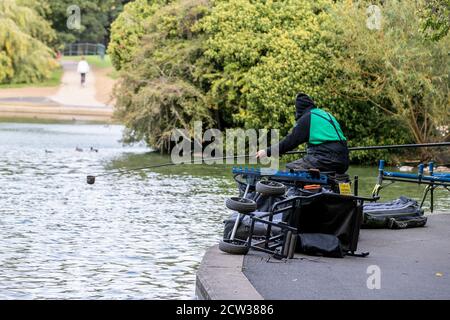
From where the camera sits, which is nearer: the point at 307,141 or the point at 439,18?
the point at 307,141

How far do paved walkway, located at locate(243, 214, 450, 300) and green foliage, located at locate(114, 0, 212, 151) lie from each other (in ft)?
55.4

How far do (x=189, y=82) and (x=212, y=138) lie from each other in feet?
5.71

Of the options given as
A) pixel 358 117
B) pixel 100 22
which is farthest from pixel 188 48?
pixel 100 22

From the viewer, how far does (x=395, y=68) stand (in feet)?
86.0

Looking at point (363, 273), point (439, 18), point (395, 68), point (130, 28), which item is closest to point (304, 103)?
point (363, 273)

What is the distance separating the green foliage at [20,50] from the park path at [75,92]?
158cm

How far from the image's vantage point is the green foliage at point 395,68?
26.1 metres

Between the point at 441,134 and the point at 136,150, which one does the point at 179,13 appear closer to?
the point at 136,150

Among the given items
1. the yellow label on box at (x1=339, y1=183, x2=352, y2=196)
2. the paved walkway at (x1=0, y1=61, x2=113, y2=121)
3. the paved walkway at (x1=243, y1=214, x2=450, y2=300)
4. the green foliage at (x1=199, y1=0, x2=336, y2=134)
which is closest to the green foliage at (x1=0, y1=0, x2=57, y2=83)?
the paved walkway at (x1=0, y1=61, x2=113, y2=121)

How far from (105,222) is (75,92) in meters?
40.2

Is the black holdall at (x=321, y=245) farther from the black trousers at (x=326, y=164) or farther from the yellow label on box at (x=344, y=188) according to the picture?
the black trousers at (x=326, y=164)

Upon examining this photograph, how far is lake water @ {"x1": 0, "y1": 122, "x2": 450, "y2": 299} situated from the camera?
440 inches

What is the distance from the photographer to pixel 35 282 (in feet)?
36.4

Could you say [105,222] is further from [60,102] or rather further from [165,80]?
[60,102]
